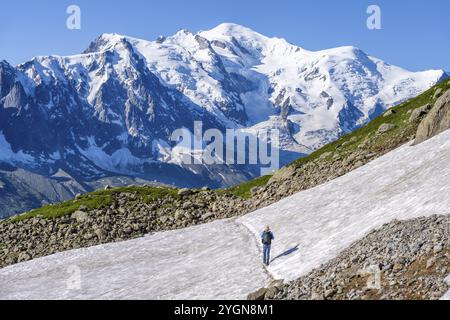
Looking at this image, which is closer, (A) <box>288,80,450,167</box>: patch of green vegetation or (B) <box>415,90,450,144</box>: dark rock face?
(B) <box>415,90,450,144</box>: dark rock face

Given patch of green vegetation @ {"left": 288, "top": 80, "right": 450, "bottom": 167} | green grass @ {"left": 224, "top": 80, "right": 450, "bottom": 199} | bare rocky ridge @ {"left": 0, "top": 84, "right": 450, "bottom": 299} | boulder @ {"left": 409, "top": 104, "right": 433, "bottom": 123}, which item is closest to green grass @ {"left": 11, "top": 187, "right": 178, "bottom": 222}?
bare rocky ridge @ {"left": 0, "top": 84, "right": 450, "bottom": 299}

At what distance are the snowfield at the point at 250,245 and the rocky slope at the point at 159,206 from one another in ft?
13.2

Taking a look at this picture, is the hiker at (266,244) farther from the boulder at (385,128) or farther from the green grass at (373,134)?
the boulder at (385,128)

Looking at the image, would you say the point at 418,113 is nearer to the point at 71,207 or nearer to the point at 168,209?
the point at 168,209

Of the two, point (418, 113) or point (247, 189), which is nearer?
point (418, 113)

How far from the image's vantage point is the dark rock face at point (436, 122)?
201 feet

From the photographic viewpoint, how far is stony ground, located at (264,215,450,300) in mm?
29766

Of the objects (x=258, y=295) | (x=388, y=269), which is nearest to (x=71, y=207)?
(x=258, y=295)

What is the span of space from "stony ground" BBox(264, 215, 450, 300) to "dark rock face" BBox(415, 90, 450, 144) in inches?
977

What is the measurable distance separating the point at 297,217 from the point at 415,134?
67.9 ft

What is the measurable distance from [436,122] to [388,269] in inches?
1319

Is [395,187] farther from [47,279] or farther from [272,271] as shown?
[47,279]

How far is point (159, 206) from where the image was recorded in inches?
2879

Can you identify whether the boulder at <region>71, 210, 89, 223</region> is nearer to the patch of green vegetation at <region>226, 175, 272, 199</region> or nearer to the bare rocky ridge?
the bare rocky ridge
